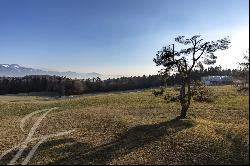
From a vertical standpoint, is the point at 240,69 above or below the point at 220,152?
above

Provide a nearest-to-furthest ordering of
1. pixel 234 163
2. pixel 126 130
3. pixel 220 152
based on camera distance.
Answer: pixel 234 163
pixel 220 152
pixel 126 130

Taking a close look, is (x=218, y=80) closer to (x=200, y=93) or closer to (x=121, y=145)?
(x=200, y=93)

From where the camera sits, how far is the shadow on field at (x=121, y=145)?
37.3m

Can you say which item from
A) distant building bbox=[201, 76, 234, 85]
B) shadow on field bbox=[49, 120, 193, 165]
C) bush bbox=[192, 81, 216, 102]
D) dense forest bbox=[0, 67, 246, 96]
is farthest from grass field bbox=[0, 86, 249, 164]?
dense forest bbox=[0, 67, 246, 96]

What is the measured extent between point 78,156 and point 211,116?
27.6m

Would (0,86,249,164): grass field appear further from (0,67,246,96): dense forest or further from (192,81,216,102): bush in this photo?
(0,67,246,96): dense forest

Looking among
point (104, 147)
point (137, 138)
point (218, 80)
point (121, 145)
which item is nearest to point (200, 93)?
point (137, 138)

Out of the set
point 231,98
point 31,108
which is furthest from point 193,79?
point 31,108

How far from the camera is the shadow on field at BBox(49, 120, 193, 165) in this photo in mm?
37312

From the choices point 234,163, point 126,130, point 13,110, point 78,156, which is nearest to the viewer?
point 234,163

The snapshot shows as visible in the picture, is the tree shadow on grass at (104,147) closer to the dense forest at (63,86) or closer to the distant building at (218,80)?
the distant building at (218,80)

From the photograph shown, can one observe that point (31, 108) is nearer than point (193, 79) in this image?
No

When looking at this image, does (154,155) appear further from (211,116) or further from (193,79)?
(211,116)

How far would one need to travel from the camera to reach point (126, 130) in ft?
159
